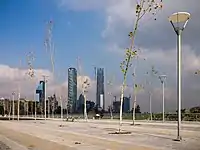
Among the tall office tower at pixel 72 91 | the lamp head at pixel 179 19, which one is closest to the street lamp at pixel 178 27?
the lamp head at pixel 179 19

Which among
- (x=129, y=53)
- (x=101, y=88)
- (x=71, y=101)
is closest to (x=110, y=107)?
(x=101, y=88)

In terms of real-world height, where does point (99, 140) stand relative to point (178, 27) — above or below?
below

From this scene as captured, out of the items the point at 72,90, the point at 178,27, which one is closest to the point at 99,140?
the point at 178,27

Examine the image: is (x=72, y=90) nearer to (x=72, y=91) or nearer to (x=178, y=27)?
(x=72, y=91)

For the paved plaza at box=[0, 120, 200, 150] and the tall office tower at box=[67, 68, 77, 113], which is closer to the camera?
the paved plaza at box=[0, 120, 200, 150]

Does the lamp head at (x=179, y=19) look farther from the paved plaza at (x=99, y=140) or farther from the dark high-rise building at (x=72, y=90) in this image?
the dark high-rise building at (x=72, y=90)

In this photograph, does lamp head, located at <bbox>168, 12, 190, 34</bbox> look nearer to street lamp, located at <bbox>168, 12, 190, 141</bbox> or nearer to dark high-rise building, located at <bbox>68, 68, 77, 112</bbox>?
street lamp, located at <bbox>168, 12, 190, 141</bbox>

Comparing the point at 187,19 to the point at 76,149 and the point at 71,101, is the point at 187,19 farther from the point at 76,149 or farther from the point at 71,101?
the point at 71,101

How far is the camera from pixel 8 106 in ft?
512

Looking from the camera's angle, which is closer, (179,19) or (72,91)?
(179,19)

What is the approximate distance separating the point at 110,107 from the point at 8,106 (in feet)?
241

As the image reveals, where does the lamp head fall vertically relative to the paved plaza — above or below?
above

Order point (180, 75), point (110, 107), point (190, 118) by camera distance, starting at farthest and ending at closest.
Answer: point (110, 107) → point (190, 118) → point (180, 75)

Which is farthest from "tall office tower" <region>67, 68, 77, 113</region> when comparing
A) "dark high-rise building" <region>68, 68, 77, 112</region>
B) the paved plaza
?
the paved plaza
